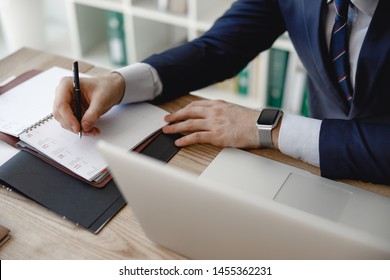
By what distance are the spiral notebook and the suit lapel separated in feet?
1.64

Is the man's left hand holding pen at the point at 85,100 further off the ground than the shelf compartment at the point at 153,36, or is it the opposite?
the man's left hand holding pen at the point at 85,100

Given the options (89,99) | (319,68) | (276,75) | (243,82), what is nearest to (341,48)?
(319,68)

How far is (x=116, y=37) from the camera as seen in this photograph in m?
2.74

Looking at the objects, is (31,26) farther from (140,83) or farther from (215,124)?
(215,124)

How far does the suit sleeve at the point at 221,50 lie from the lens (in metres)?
1.22

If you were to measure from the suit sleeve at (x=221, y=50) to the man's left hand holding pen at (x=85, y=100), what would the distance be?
15cm

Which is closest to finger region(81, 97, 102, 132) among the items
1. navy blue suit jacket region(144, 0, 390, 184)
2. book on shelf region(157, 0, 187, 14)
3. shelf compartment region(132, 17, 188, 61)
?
navy blue suit jacket region(144, 0, 390, 184)

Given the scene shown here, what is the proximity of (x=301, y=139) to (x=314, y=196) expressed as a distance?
0.15 m

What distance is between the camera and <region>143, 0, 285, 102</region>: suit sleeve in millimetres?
1216

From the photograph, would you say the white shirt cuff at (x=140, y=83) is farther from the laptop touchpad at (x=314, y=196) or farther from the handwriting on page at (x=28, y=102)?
the laptop touchpad at (x=314, y=196)

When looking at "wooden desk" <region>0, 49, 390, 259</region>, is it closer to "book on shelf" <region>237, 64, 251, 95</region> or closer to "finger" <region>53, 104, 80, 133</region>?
"finger" <region>53, 104, 80, 133</region>

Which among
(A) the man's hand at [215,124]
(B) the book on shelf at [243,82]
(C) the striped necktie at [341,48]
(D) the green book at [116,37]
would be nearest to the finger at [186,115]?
(A) the man's hand at [215,124]
